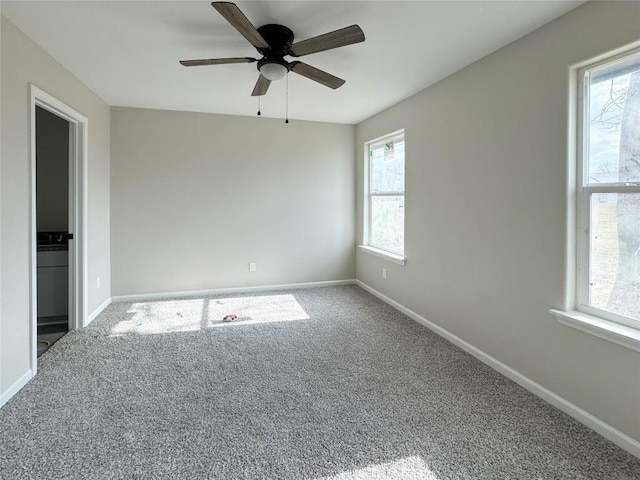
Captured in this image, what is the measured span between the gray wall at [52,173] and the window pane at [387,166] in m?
3.79

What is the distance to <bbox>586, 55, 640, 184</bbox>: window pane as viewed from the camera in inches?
73.7

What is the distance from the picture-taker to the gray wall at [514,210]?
77.4 inches

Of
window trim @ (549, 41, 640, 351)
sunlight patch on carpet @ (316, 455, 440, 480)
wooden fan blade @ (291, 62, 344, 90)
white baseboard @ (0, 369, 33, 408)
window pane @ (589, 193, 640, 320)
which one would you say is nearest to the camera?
sunlight patch on carpet @ (316, 455, 440, 480)

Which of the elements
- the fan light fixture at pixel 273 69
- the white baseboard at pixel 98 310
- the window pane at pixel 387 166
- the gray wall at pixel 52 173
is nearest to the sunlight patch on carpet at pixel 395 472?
the fan light fixture at pixel 273 69

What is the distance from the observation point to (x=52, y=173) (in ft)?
13.4

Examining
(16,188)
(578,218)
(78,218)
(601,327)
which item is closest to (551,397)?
(601,327)

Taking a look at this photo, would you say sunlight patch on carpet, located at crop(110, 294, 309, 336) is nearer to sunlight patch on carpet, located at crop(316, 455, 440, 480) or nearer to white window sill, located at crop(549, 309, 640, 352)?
sunlight patch on carpet, located at crop(316, 455, 440, 480)

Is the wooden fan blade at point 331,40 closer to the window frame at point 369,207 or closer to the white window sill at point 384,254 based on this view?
the window frame at point 369,207

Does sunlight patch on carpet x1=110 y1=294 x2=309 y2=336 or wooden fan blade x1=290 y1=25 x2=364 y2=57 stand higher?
wooden fan blade x1=290 y1=25 x2=364 y2=57

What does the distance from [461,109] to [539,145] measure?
908 mm

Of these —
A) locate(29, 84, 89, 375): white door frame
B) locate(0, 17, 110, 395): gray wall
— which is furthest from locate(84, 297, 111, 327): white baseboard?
locate(0, 17, 110, 395): gray wall

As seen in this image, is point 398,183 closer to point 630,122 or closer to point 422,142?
point 422,142

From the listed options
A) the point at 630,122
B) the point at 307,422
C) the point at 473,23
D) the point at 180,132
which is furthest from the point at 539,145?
the point at 180,132

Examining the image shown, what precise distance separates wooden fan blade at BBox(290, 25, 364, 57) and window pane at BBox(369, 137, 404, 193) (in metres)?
2.24
